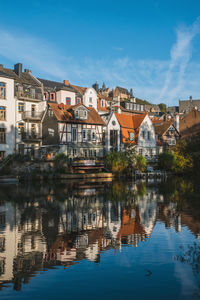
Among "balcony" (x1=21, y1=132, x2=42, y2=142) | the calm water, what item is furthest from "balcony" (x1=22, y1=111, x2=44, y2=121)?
the calm water

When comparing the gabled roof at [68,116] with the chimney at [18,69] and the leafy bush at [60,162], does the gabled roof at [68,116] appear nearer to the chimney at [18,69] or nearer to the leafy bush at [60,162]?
the leafy bush at [60,162]

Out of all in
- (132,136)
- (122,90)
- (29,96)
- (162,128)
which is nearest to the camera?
(29,96)

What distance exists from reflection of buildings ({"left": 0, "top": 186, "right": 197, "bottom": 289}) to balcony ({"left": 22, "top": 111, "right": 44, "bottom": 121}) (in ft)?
101

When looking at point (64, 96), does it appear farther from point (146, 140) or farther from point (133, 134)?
point (146, 140)

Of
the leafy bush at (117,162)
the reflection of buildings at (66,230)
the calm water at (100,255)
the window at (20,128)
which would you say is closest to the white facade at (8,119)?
the window at (20,128)

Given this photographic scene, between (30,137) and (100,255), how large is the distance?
39944 mm

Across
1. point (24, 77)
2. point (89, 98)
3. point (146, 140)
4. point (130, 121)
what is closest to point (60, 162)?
point (24, 77)

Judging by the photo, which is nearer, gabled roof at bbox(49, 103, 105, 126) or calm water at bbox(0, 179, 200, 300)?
calm water at bbox(0, 179, 200, 300)

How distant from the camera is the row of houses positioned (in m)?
45.4

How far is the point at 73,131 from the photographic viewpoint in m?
47.8

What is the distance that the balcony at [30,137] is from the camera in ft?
149

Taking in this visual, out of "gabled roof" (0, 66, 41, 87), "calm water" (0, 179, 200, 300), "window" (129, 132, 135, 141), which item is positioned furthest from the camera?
"window" (129, 132, 135, 141)

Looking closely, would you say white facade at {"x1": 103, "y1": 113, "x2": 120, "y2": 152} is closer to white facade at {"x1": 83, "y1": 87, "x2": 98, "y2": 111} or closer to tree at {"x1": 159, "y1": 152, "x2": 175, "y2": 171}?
tree at {"x1": 159, "y1": 152, "x2": 175, "y2": 171}

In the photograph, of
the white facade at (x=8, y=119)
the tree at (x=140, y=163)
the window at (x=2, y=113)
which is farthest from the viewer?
the tree at (x=140, y=163)
